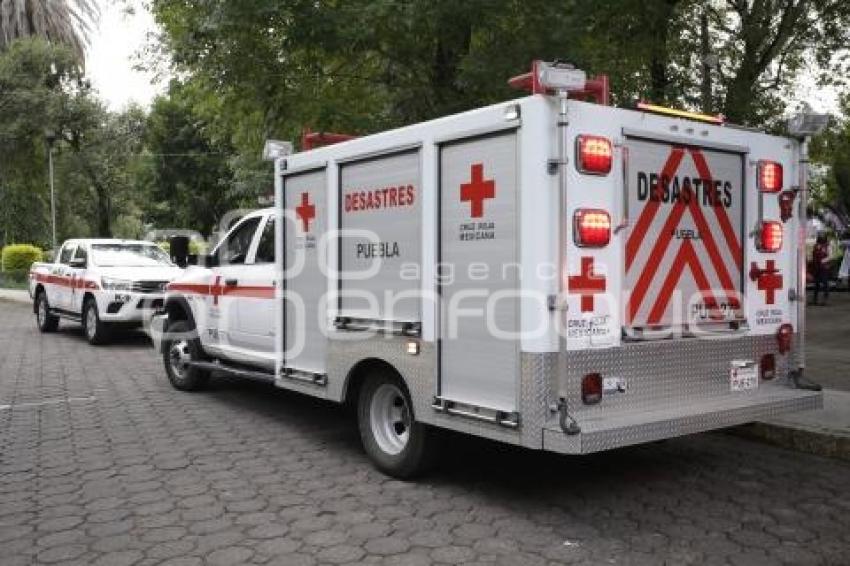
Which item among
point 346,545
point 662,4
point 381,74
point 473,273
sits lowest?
point 346,545

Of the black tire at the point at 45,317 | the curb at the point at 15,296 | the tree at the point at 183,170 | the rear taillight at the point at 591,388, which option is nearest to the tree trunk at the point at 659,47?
the rear taillight at the point at 591,388

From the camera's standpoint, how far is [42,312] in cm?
1688

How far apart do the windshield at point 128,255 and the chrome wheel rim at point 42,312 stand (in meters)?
2.47

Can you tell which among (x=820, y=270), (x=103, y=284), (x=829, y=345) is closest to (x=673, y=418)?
(x=829, y=345)

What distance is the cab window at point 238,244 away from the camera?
8133 mm

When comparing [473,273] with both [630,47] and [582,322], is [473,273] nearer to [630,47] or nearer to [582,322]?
[582,322]

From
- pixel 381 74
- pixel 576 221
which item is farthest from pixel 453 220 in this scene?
pixel 381 74

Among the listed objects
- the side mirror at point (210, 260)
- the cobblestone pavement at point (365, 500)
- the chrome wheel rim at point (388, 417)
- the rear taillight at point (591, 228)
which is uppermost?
the rear taillight at point (591, 228)

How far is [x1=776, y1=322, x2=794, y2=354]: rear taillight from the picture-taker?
6047 mm

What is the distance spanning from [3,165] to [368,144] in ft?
99.0

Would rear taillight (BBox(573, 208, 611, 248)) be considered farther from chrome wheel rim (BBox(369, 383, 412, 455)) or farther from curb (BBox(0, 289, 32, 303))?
curb (BBox(0, 289, 32, 303))

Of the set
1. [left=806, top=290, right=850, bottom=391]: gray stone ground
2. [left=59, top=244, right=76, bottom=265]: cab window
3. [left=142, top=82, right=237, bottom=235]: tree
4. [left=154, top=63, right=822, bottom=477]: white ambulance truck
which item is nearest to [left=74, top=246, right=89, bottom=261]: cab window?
[left=59, top=244, right=76, bottom=265]: cab window

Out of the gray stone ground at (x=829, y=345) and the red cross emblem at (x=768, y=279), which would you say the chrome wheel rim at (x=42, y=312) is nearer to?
the gray stone ground at (x=829, y=345)

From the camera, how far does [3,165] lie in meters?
31.7
